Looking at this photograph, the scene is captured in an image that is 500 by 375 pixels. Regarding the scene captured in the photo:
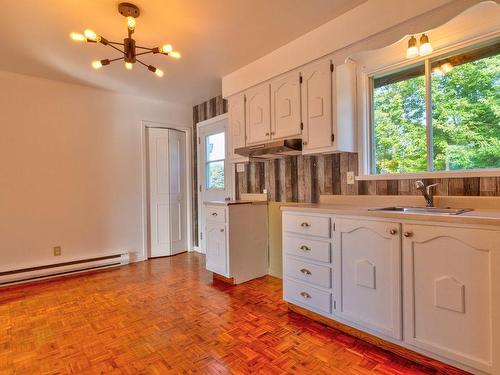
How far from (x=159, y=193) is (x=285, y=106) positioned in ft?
8.15

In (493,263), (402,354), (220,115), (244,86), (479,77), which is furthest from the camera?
(220,115)

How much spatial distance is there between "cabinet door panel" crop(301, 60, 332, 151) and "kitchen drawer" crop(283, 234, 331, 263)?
A: 0.83 metres

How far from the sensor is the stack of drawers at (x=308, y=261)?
82.2 inches

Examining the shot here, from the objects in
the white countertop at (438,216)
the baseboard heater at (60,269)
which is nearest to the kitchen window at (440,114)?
the white countertop at (438,216)

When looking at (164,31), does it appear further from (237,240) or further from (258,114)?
(237,240)

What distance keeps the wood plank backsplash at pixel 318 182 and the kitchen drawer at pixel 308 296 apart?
90 cm

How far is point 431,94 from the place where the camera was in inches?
86.0

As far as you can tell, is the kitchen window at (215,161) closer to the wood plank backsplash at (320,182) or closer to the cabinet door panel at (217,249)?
the wood plank backsplash at (320,182)

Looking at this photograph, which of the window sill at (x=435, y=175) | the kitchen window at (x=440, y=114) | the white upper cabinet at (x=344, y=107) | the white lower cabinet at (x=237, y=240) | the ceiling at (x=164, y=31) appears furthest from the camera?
the white lower cabinet at (x=237, y=240)

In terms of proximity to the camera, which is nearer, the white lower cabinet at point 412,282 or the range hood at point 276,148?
the white lower cabinet at point 412,282

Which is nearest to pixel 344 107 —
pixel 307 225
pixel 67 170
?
pixel 307 225

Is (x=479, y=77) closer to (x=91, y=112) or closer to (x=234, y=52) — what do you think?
(x=234, y=52)

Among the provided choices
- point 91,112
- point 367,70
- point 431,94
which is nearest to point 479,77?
point 431,94

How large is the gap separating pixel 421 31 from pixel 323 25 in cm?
79
